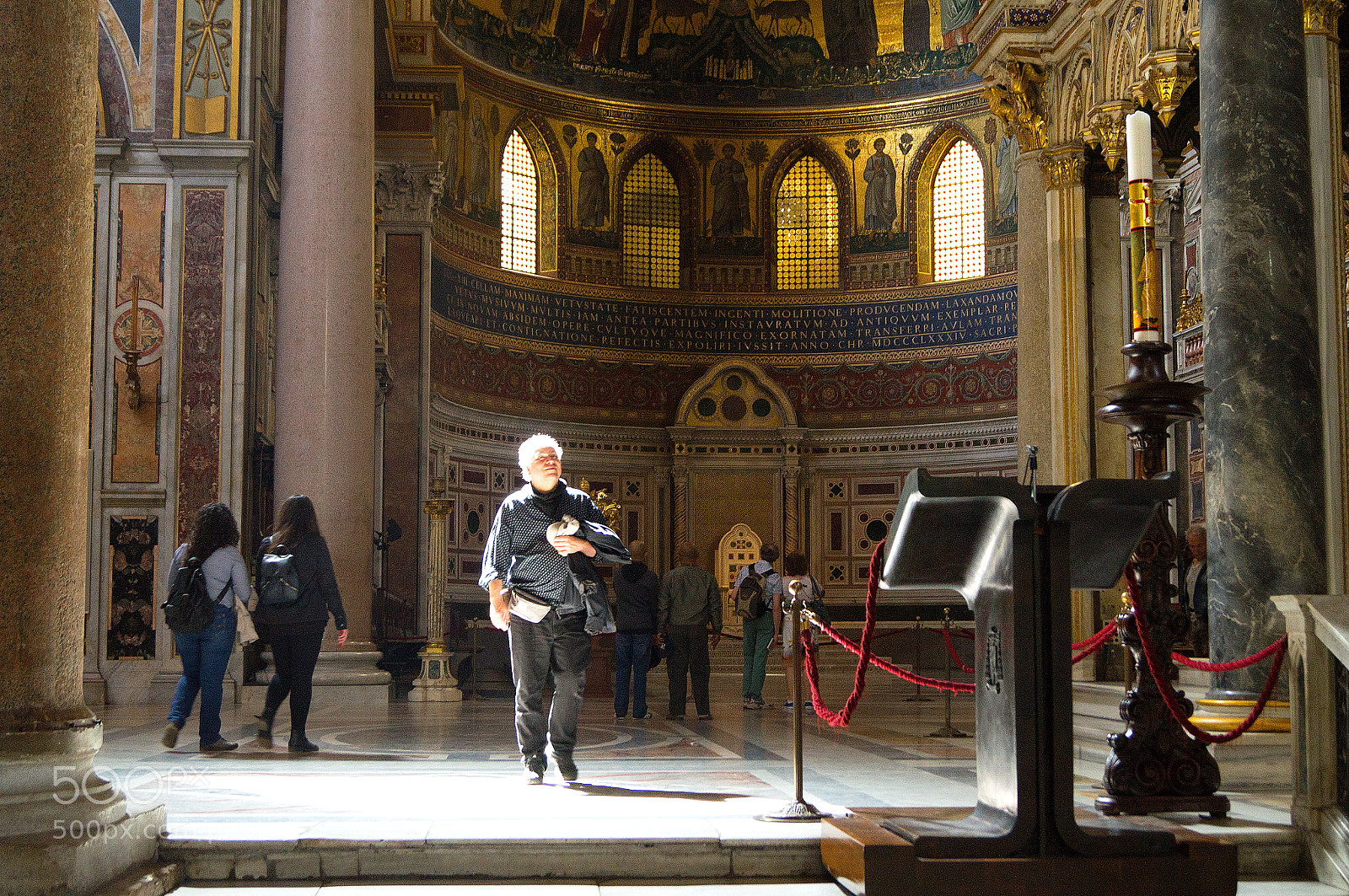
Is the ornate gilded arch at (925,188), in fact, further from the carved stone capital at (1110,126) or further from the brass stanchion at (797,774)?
the brass stanchion at (797,774)

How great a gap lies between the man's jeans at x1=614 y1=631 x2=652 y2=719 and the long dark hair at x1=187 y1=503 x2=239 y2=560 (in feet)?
15.1

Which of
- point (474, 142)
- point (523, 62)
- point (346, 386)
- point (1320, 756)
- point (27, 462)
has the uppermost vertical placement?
point (523, 62)

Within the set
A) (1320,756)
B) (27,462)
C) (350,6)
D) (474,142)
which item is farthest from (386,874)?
(474,142)

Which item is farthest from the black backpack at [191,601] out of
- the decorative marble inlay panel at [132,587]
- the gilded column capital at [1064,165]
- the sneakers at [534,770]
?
the gilded column capital at [1064,165]

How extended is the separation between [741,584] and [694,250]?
15.7m

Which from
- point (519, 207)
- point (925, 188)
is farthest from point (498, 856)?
point (925, 188)

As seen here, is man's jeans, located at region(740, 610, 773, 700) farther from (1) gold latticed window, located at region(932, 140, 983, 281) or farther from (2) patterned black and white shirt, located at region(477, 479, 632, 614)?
(1) gold latticed window, located at region(932, 140, 983, 281)

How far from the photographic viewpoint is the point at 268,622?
28.7ft

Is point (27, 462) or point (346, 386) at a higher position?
point (346, 386)

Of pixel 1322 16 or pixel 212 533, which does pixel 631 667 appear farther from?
pixel 1322 16

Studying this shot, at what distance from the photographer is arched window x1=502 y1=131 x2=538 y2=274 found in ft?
86.4

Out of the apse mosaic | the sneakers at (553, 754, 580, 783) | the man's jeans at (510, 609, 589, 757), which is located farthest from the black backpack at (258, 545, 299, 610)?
the apse mosaic

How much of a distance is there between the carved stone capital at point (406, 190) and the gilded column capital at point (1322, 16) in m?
14.2

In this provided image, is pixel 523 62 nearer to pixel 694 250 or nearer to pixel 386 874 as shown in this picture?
pixel 694 250
